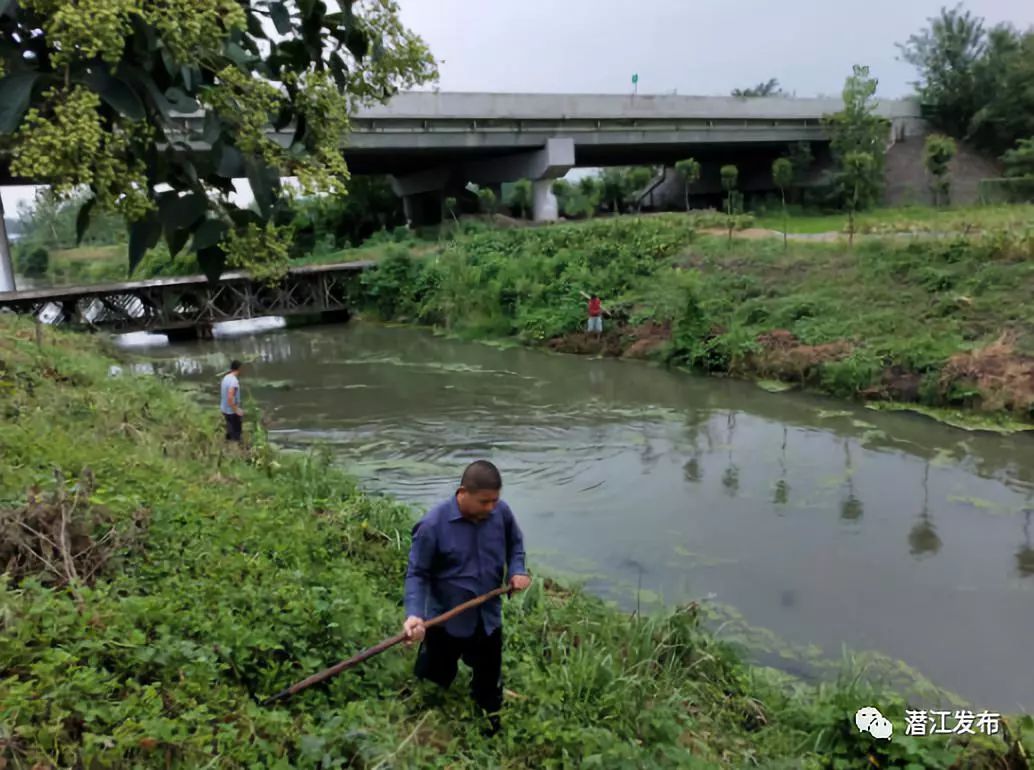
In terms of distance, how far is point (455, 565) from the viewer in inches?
137

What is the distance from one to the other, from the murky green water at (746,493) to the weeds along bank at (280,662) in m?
1.05

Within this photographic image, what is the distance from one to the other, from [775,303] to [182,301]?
18383 millimetres

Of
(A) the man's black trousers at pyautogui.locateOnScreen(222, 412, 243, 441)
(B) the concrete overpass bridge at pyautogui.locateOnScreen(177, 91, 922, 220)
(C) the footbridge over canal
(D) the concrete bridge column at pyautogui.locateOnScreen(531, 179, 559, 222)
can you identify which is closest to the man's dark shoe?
(A) the man's black trousers at pyautogui.locateOnScreen(222, 412, 243, 441)

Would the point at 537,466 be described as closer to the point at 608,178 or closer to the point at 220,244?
the point at 220,244

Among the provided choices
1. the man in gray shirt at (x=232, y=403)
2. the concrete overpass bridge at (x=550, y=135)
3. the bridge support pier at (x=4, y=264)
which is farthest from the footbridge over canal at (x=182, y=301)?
the man in gray shirt at (x=232, y=403)

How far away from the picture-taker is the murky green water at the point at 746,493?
596cm

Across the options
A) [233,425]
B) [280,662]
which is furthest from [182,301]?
[280,662]

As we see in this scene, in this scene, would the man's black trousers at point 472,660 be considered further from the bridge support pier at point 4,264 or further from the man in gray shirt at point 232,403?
the bridge support pier at point 4,264

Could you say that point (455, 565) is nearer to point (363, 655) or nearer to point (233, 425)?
point (363, 655)

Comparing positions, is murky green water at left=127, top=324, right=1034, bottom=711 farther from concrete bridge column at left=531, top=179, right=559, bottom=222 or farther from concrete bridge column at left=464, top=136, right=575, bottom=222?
concrete bridge column at left=531, top=179, right=559, bottom=222

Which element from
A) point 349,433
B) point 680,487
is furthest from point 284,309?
point 680,487

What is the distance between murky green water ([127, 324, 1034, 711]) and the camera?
19.6 feet

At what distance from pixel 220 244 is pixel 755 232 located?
2216 centimetres

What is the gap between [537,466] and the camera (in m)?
10.1
